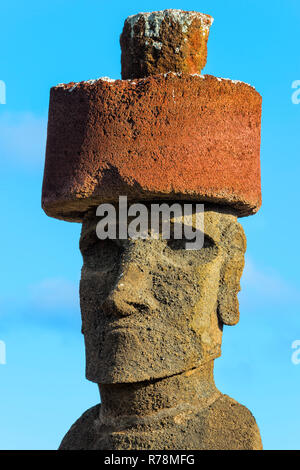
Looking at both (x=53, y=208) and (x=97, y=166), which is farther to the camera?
(x=53, y=208)

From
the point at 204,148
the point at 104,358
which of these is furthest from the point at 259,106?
the point at 104,358

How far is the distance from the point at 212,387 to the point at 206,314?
61cm

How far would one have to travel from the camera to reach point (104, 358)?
6.64 m

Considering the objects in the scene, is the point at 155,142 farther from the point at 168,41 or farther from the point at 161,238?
the point at 168,41

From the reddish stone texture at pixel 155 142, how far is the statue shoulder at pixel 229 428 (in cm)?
158

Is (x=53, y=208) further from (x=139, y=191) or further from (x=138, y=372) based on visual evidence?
(x=138, y=372)

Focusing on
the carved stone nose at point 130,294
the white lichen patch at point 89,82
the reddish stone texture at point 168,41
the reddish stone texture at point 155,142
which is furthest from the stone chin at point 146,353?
the reddish stone texture at point 168,41

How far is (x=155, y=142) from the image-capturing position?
6.65 m

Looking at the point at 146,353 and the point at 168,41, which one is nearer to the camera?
the point at 146,353

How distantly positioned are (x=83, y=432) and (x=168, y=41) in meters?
3.23

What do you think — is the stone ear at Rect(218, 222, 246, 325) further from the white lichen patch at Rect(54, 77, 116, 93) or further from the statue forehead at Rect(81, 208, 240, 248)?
the white lichen patch at Rect(54, 77, 116, 93)

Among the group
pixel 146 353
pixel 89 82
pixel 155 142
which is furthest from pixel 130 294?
pixel 89 82

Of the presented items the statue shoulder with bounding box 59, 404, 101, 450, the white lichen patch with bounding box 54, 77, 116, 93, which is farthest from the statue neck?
the white lichen patch with bounding box 54, 77, 116, 93

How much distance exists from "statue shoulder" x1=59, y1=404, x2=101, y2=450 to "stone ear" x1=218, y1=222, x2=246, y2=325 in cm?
134
